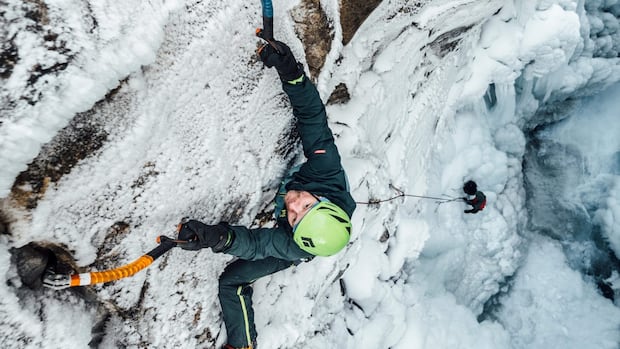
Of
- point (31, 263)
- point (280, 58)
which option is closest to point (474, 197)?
point (280, 58)

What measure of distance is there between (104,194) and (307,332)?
1724mm

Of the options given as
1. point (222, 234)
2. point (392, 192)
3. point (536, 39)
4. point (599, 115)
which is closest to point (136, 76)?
point (222, 234)

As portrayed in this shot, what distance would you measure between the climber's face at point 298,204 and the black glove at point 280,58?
1.68 ft

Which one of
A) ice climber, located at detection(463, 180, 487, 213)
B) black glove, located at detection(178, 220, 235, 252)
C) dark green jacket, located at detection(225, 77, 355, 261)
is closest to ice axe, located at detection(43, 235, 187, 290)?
black glove, located at detection(178, 220, 235, 252)

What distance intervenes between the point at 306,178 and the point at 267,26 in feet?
2.36

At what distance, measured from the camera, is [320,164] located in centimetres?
189

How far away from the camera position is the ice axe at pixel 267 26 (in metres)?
1.48

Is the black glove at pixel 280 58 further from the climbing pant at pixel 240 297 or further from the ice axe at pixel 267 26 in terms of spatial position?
the climbing pant at pixel 240 297

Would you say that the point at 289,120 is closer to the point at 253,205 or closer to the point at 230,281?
the point at 253,205

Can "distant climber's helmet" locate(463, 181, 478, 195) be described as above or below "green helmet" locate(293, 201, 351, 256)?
below

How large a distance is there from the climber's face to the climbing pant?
0.33m

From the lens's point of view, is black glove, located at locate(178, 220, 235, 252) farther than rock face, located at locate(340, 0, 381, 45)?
No

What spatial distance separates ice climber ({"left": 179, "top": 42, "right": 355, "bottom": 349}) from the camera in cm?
161

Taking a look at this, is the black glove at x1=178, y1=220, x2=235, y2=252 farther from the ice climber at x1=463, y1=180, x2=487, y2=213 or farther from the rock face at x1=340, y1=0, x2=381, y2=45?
the ice climber at x1=463, y1=180, x2=487, y2=213
